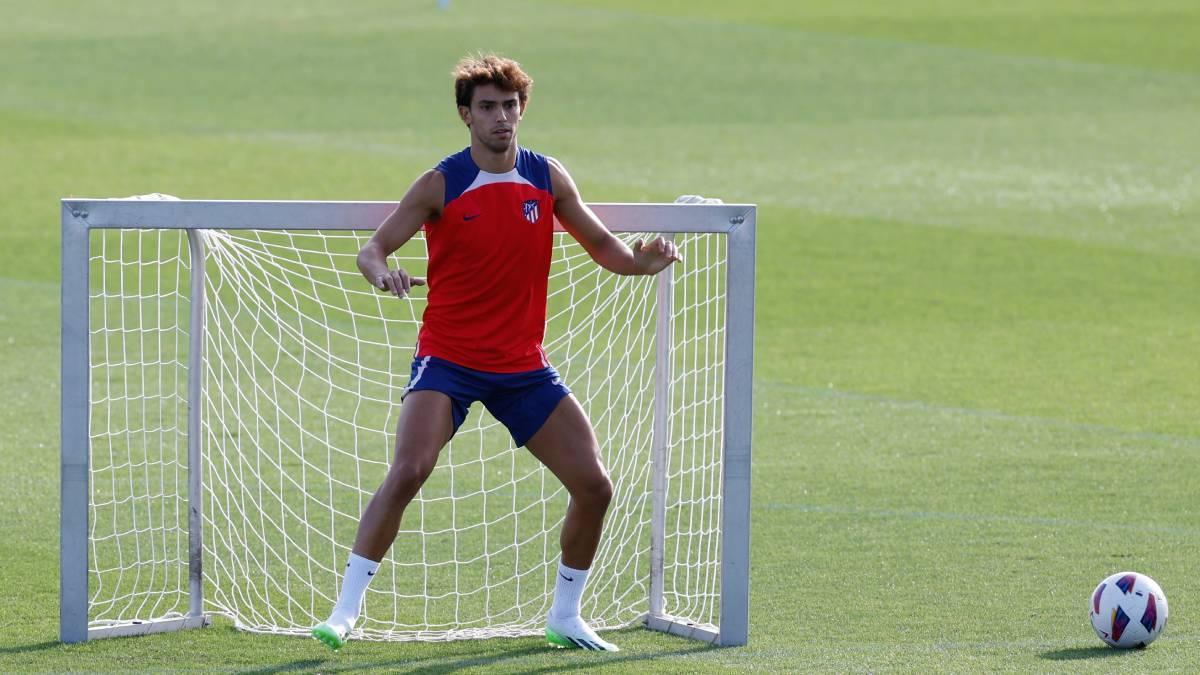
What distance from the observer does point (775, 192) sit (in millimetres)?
19531

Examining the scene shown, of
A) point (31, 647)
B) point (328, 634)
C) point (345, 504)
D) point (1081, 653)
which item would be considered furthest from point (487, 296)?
point (345, 504)

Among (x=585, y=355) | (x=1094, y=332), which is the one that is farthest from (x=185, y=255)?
(x=1094, y=332)

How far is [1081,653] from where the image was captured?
6.18 m

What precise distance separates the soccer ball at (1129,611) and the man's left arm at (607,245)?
1.87m

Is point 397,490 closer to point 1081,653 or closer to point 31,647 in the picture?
point 31,647

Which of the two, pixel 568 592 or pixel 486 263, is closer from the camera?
pixel 486 263

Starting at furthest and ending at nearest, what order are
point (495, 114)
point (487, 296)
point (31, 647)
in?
point (31, 647)
point (487, 296)
point (495, 114)

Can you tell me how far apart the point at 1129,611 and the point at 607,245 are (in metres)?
2.16

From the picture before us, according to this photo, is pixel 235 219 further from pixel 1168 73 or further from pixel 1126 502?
pixel 1168 73

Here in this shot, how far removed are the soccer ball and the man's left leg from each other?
169 cm

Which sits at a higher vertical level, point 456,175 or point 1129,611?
point 456,175

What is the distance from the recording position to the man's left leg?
6047 mm

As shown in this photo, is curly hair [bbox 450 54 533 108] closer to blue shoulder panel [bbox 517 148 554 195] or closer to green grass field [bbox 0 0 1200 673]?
blue shoulder panel [bbox 517 148 554 195]

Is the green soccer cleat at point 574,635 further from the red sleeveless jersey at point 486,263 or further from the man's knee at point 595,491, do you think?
the red sleeveless jersey at point 486,263
